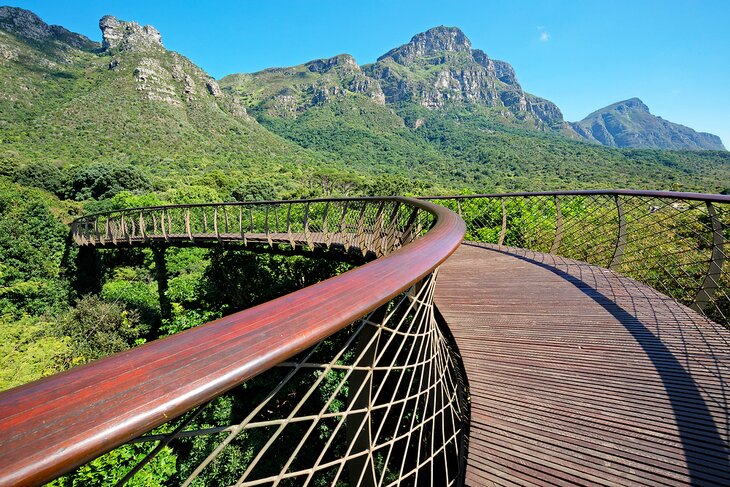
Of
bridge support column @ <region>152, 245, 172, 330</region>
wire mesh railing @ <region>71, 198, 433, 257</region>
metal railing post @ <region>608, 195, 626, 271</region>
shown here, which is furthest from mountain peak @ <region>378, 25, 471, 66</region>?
metal railing post @ <region>608, 195, 626, 271</region>

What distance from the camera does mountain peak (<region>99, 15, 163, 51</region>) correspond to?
263 ft

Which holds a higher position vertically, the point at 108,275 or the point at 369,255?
the point at 369,255

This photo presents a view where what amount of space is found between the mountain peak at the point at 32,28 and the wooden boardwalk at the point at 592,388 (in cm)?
10327

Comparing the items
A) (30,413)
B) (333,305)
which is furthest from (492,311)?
(30,413)

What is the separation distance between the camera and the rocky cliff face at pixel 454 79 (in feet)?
477

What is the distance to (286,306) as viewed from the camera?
65 cm

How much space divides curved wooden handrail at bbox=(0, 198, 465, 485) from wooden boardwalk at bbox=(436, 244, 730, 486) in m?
1.32

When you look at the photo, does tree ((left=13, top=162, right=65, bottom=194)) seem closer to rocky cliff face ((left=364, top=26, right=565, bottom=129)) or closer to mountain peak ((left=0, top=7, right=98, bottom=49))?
mountain peak ((left=0, top=7, right=98, bottom=49))

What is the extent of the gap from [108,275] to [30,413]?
29.4 metres

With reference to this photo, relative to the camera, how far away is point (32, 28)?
76812 mm

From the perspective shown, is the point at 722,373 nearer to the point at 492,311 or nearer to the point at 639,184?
the point at 492,311

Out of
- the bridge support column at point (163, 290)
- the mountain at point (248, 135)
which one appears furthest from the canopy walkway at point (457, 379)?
Result: the mountain at point (248, 135)

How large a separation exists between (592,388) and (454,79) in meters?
185

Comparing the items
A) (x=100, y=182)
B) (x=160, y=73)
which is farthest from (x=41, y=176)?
(x=160, y=73)
